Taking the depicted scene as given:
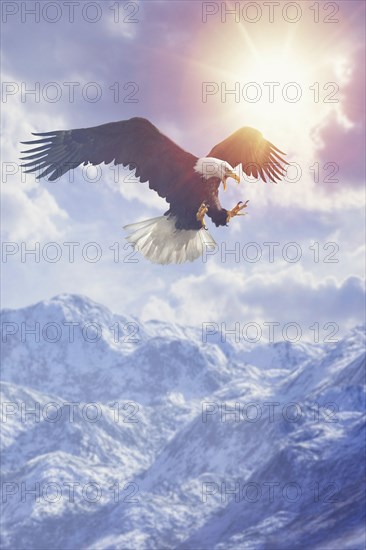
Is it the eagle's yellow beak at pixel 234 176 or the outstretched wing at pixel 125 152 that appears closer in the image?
the eagle's yellow beak at pixel 234 176

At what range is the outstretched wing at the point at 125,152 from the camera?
11.6 metres

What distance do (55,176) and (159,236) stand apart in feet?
8.17

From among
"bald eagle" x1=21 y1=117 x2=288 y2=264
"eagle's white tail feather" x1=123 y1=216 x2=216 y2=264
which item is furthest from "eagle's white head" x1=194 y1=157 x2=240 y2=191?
"eagle's white tail feather" x1=123 y1=216 x2=216 y2=264

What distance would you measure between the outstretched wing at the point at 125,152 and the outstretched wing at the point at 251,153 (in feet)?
2.78

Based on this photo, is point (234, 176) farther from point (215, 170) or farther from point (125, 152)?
point (125, 152)

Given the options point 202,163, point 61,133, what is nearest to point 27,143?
point 61,133

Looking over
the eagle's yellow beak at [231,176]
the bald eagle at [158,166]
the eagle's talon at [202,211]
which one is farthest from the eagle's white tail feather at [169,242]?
the eagle's yellow beak at [231,176]

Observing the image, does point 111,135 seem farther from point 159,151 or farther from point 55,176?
point 55,176

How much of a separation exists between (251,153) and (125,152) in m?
2.53

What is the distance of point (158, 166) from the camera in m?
12.1

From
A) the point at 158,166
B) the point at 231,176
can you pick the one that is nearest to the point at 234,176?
the point at 231,176

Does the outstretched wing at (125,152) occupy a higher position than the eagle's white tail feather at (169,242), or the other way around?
the outstretched wing at (125,152)

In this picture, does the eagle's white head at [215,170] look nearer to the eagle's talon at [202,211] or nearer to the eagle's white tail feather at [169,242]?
the eagle's talon at [202,211]

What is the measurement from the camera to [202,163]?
36.2ft
